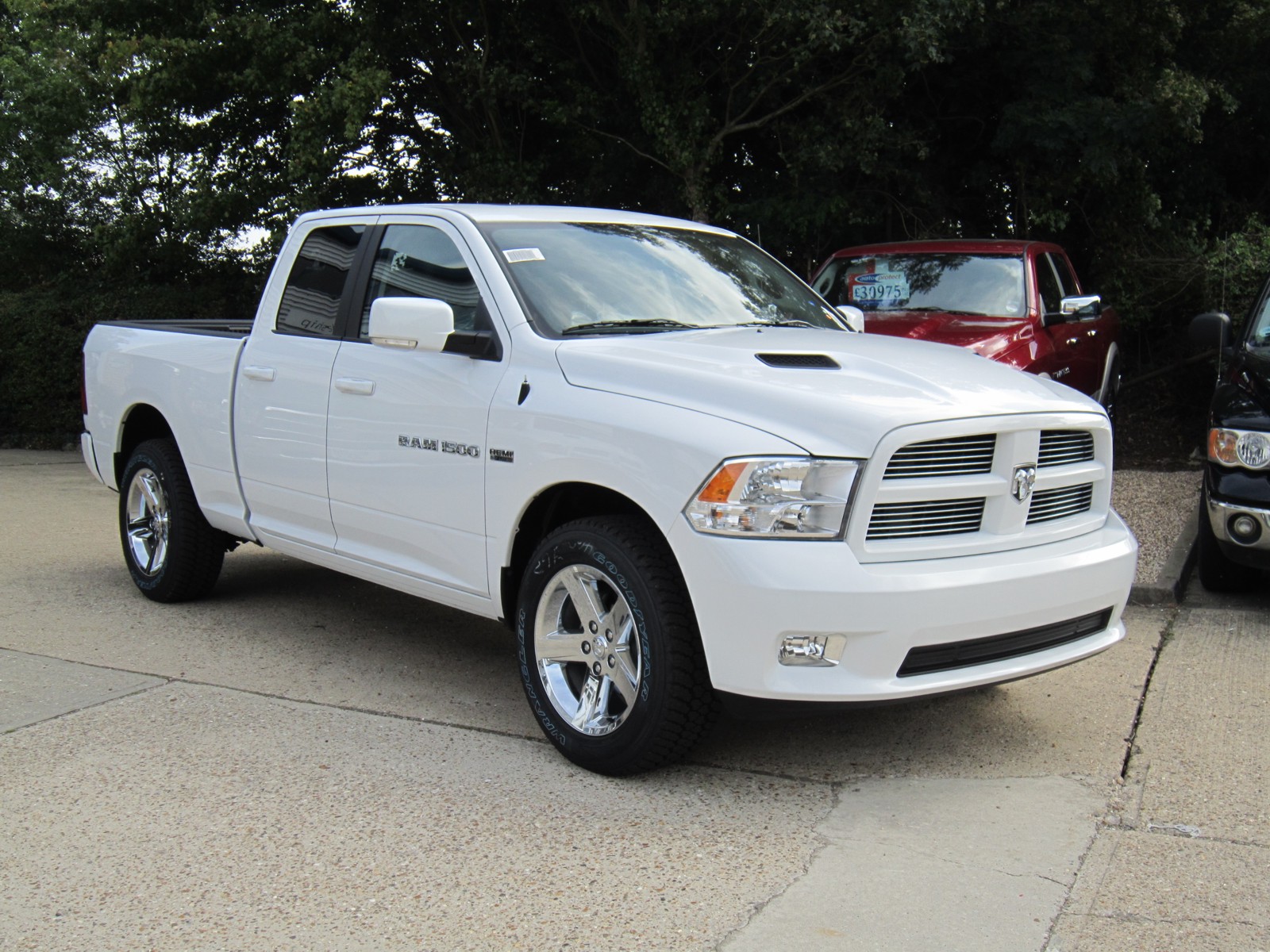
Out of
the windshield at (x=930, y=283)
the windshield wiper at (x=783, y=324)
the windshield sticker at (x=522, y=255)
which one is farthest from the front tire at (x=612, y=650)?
the windshield at (x=930, y=283)

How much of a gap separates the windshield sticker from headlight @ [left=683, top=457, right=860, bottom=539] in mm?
1530

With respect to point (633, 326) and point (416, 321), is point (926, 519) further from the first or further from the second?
point (416, 321)

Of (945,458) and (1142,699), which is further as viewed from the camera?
(1142,699)

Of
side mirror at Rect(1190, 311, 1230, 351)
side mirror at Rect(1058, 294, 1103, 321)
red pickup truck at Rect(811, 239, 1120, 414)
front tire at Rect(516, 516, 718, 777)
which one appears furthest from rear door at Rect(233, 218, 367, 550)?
side mirror at Rect(1058, 294, 1103, 321)

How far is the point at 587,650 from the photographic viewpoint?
4254mm

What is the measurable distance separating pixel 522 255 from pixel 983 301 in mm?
5226

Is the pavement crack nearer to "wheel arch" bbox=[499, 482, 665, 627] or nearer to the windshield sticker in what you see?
"wheel arch" bbox=[499, 482, 665, 627]

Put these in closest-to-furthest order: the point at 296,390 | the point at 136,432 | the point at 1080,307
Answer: the point at 296,390 < the point at 136,432 < the point at 1080,307

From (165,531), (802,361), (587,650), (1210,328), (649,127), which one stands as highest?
(649,127)

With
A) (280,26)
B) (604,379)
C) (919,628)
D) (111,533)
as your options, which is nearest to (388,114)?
(280,26)

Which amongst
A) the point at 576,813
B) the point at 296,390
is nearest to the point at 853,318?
the point at 296,390

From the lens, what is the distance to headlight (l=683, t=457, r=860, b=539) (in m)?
3.73

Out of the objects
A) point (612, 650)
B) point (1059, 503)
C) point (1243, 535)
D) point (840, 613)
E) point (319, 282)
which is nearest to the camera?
point (840, 613)

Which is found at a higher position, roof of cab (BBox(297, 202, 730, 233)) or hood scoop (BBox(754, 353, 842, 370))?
roof of cab (BBox(297, 202, 730, 233))
